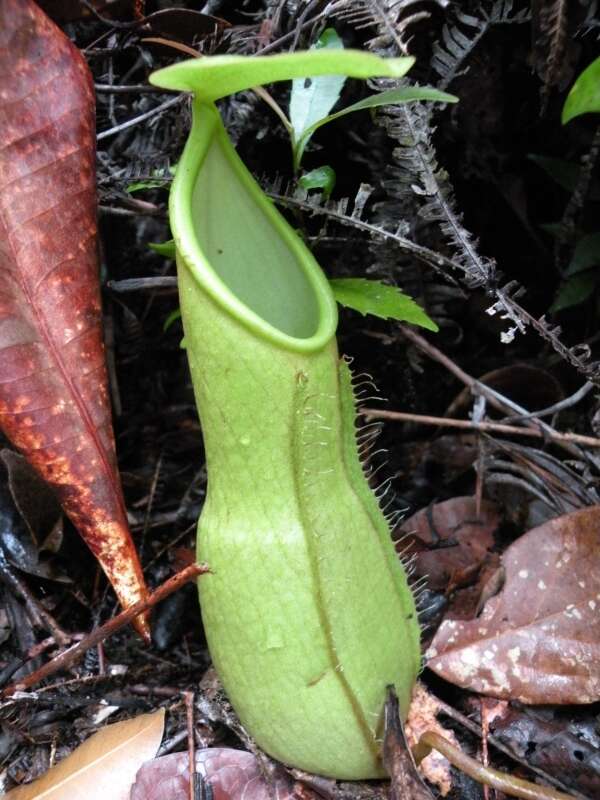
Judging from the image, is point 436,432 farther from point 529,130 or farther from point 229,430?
point 229,430

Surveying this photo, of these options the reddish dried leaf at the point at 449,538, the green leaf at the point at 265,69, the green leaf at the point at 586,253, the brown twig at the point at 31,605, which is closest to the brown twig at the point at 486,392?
the reddish dried leaf at the point at 449,538

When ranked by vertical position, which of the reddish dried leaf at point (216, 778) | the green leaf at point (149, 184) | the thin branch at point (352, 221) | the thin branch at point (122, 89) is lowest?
the reddish dried leaf at point (216, 778)

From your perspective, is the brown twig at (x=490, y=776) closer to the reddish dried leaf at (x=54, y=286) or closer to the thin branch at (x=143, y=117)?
the reddish dried leaf at (x=54, y=286)

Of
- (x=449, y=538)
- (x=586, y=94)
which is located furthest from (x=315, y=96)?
(x=449, y=538)

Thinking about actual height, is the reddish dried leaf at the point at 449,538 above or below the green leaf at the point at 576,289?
below

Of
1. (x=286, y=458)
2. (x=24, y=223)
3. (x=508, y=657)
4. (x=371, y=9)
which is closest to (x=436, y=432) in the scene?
(x=508, y=657)

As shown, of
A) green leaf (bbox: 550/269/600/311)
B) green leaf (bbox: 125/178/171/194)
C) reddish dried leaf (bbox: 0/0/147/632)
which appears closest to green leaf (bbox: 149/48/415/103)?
reddish dried leaf (bbox: 0/0/147/632)

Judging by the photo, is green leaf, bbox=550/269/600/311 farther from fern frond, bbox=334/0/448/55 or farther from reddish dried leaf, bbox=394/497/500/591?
fern frond, bbox=334/0/448/55

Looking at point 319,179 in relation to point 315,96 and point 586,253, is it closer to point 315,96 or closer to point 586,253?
point 315,96
